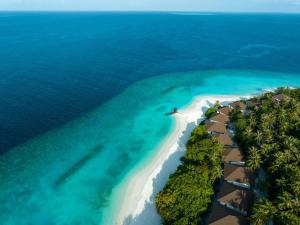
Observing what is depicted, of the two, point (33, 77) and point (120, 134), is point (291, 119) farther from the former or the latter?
point (33, 77)

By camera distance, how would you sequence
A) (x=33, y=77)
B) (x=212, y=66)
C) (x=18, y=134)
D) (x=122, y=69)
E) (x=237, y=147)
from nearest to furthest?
(x=237, y=147) → (x=18, y=134) → (x=33, y=77) → (x=122, y=69) → (x=212, y=66)

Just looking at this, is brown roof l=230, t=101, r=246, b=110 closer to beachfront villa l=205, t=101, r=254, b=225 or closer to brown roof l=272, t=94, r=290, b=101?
brown roof l=272, t=94, r=290, b=101

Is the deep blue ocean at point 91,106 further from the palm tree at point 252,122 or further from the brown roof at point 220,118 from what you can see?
the palm tree at point 252,122

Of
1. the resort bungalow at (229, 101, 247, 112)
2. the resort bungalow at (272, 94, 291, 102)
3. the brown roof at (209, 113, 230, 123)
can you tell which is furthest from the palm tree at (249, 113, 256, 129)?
the resort bungalow at (272, 94, 291, 102)

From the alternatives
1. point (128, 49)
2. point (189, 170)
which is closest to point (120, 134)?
point (189, 170)

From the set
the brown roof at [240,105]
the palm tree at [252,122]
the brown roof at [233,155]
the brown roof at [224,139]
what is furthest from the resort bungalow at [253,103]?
the brown roof at [233,155]
